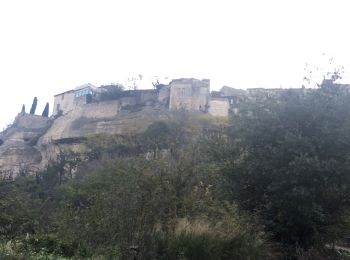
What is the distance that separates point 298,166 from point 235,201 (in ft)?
7.77

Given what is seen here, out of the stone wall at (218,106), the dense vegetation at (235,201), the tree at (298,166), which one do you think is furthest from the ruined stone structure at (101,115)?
the tree at (298,166)

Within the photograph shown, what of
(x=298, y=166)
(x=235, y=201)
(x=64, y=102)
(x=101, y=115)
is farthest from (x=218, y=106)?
(x=298, y=166)

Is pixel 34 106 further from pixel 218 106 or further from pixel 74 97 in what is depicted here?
pixel 218 106

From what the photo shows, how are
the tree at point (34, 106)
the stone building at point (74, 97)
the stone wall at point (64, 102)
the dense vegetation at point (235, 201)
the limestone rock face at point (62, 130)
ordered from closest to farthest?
the dense vegetation at point (235, 201) → the limestone rock face at point (62, 130) → the stone building at point (74, 97) → the stone wall at point (64, 102) → the tree at point (34, 106)

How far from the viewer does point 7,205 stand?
18391 mm

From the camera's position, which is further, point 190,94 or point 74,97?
point 74,97

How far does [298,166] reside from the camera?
13.9 m

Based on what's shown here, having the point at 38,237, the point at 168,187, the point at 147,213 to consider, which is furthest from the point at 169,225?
the point at 38,237

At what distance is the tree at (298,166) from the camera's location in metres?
13.9

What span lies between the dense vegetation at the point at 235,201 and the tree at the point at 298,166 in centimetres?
3

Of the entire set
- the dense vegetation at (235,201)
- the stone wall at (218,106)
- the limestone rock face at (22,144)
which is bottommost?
the limestone rock face at (22,144)

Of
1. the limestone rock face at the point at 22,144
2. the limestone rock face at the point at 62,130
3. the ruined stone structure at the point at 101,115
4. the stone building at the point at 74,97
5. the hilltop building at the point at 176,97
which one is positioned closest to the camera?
the limestone rock face at the point at 62,130

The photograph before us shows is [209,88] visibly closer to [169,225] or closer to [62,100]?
[62,100]

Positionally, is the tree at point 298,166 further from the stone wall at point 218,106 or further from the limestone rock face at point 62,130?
the stone wall at point 218,106
